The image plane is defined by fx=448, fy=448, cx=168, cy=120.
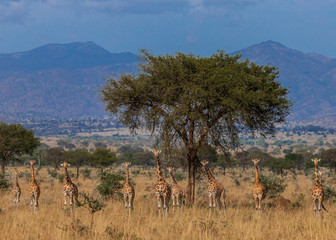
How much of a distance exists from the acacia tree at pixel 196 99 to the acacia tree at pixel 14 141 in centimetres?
A: 2479

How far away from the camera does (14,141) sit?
1766 inches

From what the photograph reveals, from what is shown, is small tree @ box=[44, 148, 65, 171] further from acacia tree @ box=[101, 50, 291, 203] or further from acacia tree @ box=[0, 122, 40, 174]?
acacia tree @ box=[101, 50, 291, 203]

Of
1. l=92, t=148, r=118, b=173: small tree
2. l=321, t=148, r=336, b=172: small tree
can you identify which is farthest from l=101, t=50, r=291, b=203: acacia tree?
l=321, t=148, r=336, b=172: small tree

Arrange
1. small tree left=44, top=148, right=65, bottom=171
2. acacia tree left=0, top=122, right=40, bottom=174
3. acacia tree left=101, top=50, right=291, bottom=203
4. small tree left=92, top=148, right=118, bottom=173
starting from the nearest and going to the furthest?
acacia tree left=101, top=50, right=291, bottom=203 < acacia tree left=0, top=122, right=40, bottom=174 < small tree left=92, top=148, right=118, bottom=173 < small tree left=44, top=148, right=65, bottom=171

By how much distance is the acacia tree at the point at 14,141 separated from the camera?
44.8m

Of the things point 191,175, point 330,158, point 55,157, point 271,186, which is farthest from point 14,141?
point 330,158

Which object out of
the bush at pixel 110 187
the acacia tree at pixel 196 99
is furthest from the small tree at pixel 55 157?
the acacia tree at pixel 196 99

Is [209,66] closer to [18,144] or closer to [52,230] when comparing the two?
[52,230]

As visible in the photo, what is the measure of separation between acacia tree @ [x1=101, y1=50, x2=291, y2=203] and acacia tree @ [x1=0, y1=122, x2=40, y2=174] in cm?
2479

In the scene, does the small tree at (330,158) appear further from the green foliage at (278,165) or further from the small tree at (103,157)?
the small tree at (103,157)

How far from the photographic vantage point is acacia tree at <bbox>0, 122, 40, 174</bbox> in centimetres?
4484

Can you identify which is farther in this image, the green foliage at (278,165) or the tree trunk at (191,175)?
the green foliage at (278,165)

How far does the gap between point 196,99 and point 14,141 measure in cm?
2907

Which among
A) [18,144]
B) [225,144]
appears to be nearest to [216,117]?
[225,144]
